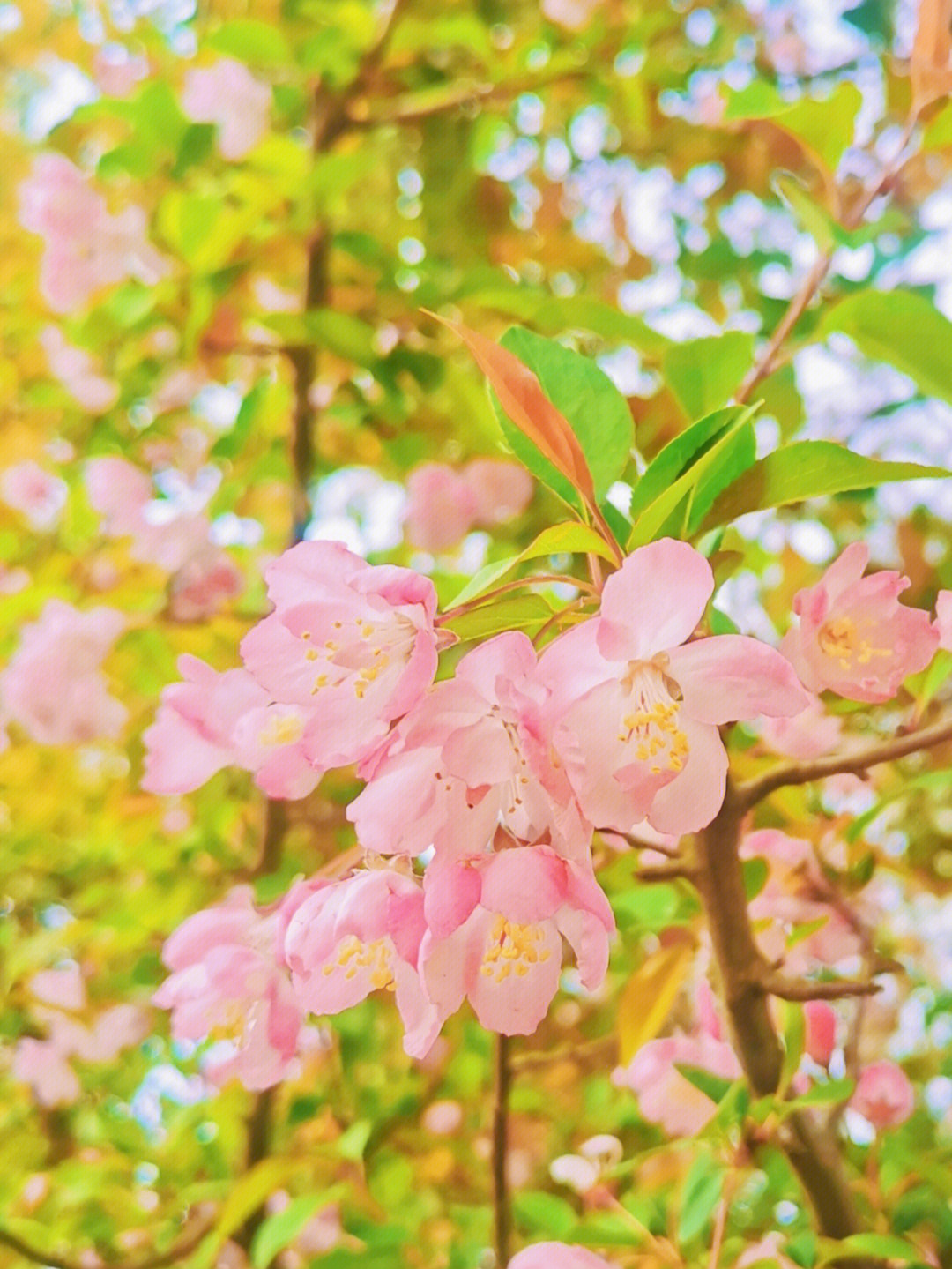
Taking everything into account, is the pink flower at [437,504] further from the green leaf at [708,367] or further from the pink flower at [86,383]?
the green leaf at [708,367]

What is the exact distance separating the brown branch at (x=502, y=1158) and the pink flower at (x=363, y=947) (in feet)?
0.93

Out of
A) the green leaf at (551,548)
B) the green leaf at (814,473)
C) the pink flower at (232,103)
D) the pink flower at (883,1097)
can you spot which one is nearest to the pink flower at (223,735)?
the green leaf at (551,548)

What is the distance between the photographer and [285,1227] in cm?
80

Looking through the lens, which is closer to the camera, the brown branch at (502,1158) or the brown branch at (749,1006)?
the brown branch at (749,1006)

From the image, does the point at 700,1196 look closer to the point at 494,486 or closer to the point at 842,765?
the point at 842,765

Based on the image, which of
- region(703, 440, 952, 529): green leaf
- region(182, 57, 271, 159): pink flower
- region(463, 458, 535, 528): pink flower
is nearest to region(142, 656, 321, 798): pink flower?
region(703, 440, 952, 529): green leaf

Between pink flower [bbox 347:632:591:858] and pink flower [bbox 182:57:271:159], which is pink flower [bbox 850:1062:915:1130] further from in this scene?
pink flower [bbox 182:57:271:159]

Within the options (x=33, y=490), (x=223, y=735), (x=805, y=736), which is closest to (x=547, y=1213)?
(x=805, y=736)

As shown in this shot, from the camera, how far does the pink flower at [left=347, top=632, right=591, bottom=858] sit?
38 centimetres

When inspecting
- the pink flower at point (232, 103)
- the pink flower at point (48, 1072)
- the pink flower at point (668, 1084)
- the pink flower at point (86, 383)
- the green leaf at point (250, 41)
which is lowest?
the pink flower at point (48, 1072)

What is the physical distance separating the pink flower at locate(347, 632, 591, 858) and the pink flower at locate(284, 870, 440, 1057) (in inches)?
1.6

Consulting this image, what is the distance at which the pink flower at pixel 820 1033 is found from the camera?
718 mm

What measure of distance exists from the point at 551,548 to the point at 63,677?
1.05 meters

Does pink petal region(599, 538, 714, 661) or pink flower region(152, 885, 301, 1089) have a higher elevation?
pink petal region(599, 538, 714, 661)
